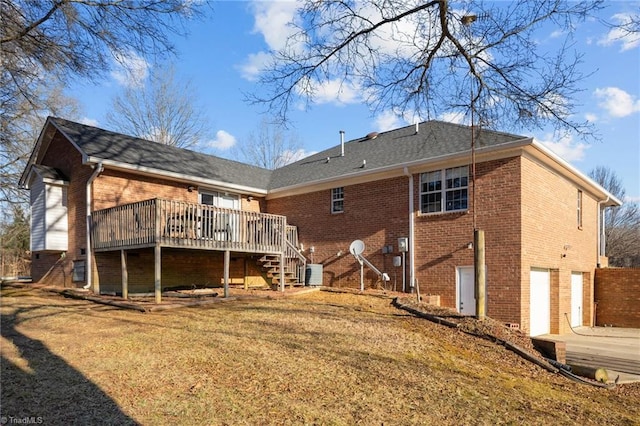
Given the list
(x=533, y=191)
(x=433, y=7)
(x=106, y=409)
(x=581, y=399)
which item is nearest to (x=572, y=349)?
(x=533, y=191)

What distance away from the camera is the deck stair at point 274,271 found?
→ 49.7ft

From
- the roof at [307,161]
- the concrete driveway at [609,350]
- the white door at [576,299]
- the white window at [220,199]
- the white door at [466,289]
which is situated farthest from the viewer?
the white window at [220,199]

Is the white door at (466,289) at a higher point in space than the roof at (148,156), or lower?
lower

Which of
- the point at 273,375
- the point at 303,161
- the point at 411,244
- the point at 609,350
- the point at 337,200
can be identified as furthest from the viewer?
the point at 303,161

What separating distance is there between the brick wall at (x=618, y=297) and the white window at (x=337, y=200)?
10.8 metres

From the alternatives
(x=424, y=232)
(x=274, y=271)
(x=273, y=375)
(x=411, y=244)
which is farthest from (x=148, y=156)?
(x=273, y=375)

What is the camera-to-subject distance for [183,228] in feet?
40.5

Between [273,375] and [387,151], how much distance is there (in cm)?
1188

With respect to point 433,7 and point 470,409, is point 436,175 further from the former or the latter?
point 470,409

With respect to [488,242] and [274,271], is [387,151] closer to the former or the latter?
[488,242]

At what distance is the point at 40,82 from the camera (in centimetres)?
1063

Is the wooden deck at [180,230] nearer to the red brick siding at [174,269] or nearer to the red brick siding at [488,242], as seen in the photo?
the red brick siding at [174,269]

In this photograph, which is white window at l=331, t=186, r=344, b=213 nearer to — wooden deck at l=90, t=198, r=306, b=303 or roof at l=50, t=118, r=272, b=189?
wooden deck at l=90, t=198, r=306, b=303

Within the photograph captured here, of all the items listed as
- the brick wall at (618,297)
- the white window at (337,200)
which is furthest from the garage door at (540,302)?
the white window at (337,200)
